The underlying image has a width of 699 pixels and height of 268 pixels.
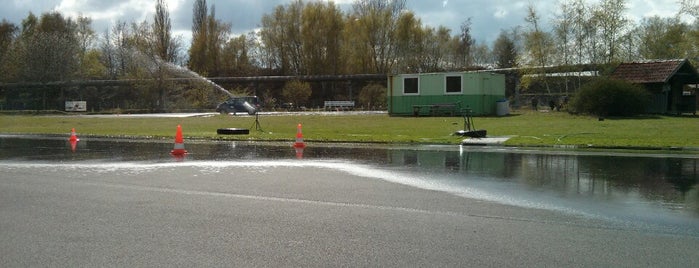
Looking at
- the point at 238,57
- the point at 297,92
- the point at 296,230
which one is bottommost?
the point at 296,230

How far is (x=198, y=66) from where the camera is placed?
7906 cm

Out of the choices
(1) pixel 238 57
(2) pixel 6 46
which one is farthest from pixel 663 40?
(2) pixel 6 46

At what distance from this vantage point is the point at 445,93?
41.9m

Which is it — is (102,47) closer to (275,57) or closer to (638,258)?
(275,57)

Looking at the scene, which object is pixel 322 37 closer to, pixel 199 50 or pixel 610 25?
pixel 199 50

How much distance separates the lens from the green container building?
41000mm

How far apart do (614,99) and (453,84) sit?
35.0ft

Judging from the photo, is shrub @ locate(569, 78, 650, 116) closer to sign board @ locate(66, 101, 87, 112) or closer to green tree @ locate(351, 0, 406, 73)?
green tree @ locate(351, 0, 406, 73)

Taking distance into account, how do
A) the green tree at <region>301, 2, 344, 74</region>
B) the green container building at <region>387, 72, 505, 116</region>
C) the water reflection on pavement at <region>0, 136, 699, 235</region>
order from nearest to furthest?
the water reflection on pavement at <region>0, 136, 699, 235</region> → the green container building at <region>387, 72, 505, 116</region> → the green tree at <region>301, 2, 344, 74</region>

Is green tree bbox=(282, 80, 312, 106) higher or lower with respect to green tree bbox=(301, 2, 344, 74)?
lower

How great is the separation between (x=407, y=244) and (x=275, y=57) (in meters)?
73.9

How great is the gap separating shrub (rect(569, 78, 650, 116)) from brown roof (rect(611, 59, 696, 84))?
A: 121 inches

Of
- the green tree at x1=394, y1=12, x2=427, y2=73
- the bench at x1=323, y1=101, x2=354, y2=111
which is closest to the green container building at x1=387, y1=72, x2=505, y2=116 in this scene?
the bench at x1=323, y1=101, x2=354, y2=111

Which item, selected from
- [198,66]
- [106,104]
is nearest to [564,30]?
[198,66]
